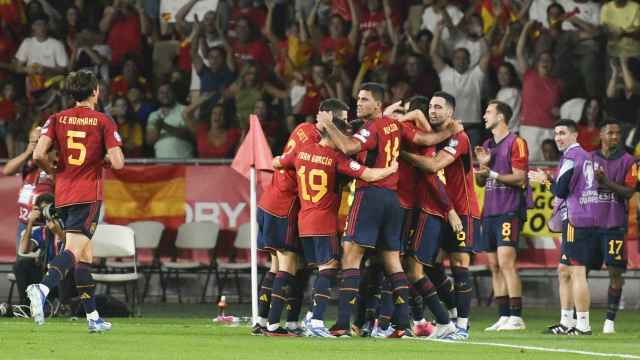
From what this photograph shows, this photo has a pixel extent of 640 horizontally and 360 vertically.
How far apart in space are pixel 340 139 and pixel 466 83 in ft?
30.9

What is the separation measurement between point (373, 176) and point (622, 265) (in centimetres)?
495

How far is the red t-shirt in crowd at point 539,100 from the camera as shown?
23328 mm

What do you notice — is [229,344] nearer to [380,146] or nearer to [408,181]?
[380,146]

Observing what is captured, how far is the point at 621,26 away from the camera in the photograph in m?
24.0

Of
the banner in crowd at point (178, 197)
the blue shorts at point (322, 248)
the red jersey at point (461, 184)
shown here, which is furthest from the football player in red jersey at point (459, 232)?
the banner in crowd at point (178, 197)

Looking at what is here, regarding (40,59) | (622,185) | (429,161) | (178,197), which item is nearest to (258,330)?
(429,161)

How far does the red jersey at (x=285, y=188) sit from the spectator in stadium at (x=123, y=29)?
10.5m

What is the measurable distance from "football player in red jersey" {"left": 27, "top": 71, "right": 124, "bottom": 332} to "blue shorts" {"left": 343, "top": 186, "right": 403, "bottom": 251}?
2.40 meters

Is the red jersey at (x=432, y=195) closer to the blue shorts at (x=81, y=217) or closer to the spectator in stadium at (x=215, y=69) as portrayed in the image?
the blue shorts at (x=81, y=217)

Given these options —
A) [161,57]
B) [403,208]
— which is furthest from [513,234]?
[161,57]

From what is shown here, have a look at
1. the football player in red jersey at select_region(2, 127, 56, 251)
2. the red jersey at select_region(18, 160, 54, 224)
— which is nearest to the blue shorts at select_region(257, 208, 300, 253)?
the football player in red jersey at select_region(2, 127, 56, 251)

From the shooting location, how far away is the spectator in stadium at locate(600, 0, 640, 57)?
23906 mm

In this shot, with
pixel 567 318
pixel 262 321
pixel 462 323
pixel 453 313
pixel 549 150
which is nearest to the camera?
pixel 262 321

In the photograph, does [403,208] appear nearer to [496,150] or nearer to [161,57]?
[496,150]
